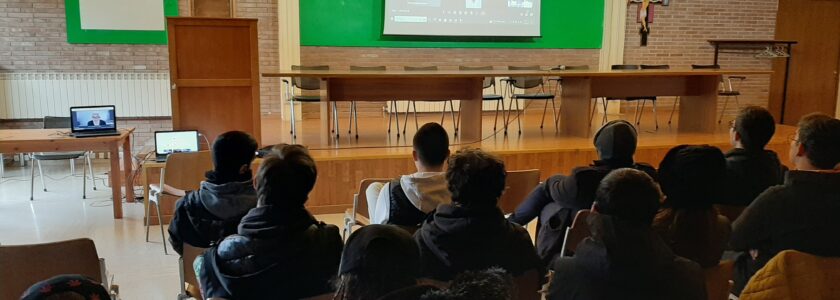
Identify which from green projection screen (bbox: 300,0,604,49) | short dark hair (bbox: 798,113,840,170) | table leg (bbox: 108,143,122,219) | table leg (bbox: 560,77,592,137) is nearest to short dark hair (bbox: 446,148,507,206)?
short dark hair (bbox: 798,113,840,170)

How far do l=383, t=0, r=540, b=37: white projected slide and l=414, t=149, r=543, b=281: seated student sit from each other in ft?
22.5

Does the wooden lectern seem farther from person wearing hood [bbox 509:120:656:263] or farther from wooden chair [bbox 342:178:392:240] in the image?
person wearing hood [bbox 509:120:656:263]

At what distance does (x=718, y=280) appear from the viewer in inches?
82.4

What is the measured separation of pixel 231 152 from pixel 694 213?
5.56ft

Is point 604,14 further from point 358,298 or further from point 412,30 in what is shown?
point 358,298

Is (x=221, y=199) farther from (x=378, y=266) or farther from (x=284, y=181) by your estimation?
(x=378, y=266)

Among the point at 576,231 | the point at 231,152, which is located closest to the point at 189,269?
the point at 231,152

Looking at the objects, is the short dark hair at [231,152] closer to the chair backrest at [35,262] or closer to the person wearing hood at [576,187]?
the chair backrest at [35,262]

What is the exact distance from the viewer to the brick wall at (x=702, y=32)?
9797 millimetres

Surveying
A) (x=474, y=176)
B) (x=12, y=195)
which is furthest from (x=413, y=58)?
(x=474, y=176)

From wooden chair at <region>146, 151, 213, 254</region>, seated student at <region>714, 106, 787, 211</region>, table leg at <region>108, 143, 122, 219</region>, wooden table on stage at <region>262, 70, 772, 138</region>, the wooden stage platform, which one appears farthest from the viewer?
wooden table on stage at <region>262, 70, 772, 138</region>

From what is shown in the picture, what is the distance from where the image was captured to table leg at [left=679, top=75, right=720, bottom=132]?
694 cm

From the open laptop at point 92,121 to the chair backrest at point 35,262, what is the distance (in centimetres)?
293

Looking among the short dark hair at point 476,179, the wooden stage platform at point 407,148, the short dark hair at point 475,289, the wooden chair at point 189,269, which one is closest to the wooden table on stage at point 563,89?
the wooden stage platform at point 407,148
